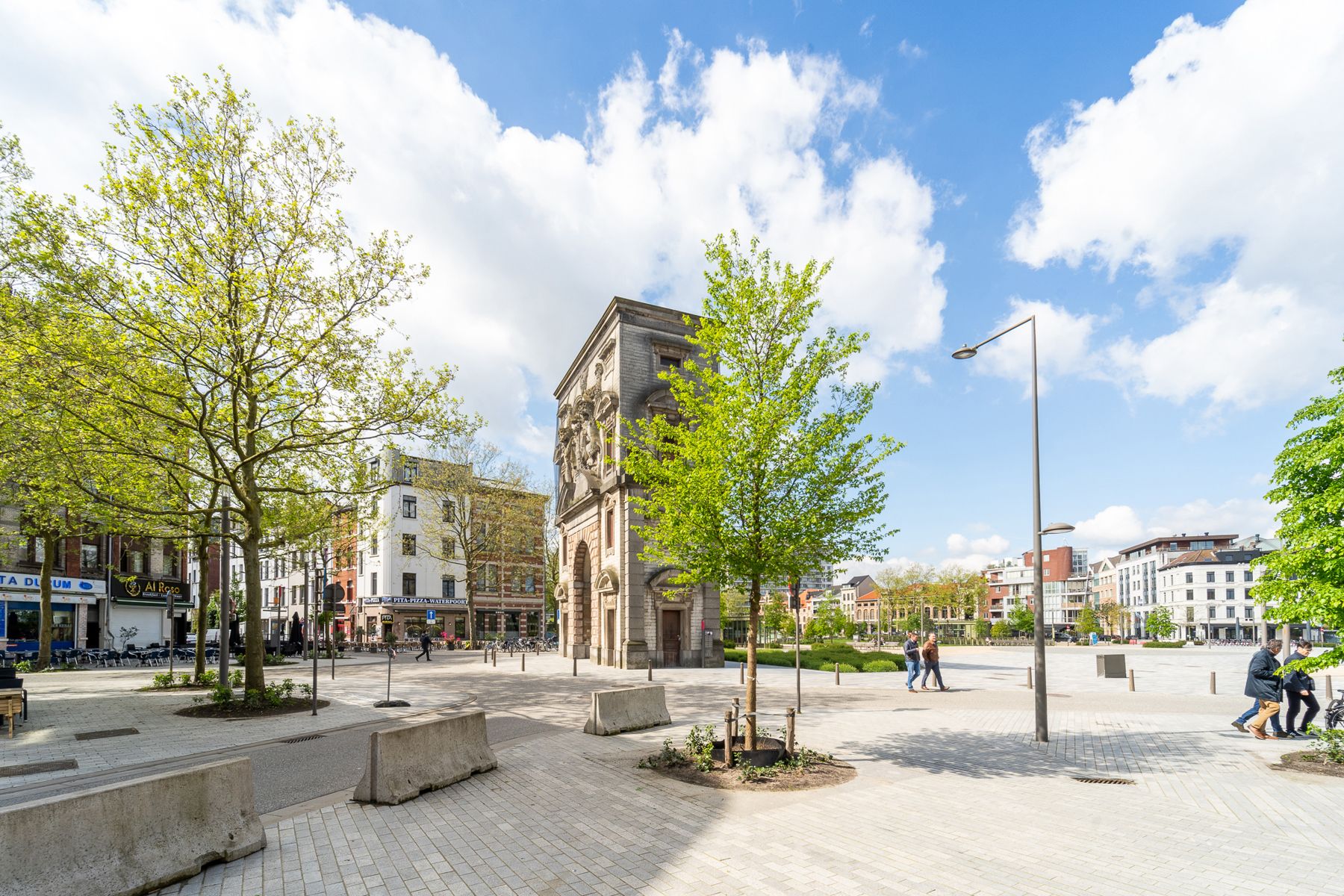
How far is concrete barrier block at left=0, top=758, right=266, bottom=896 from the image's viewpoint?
4844 mm

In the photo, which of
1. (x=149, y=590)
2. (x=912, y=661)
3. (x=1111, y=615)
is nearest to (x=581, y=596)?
(x=912, y=661)

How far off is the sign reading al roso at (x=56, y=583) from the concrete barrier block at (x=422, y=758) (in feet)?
112

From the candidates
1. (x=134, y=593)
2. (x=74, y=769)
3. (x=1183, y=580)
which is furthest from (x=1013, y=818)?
(x=1183, y=580)

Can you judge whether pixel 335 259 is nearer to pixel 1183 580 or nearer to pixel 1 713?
pixel 1 713

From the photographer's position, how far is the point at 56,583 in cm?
3681

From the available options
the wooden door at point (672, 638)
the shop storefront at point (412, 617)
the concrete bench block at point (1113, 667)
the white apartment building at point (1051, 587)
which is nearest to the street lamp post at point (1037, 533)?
the concrete bench block at point (1113, 667)

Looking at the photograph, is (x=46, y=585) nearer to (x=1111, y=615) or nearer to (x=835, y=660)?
(x=835, y=660)

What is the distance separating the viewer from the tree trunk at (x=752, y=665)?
32.4 ft

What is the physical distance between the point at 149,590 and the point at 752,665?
4671 centimetres

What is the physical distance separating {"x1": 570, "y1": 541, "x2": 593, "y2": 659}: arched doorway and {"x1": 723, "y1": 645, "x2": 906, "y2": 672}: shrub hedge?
820 cm

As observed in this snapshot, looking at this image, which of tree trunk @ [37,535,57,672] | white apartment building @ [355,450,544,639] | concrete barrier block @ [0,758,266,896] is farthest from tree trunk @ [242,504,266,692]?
white apartment building @ [355,450,544,639]

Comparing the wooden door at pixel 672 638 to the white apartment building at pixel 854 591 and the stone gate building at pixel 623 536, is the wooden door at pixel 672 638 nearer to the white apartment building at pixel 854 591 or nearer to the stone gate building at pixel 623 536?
the stone gate building at pixel 623 536

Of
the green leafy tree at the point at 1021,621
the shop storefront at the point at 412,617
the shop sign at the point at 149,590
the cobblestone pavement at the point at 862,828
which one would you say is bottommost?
the green leafy tree at the point at 1021,621

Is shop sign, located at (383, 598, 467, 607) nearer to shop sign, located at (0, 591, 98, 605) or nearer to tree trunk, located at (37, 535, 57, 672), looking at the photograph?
shop sign, located at (0, 591, 98, 605)
